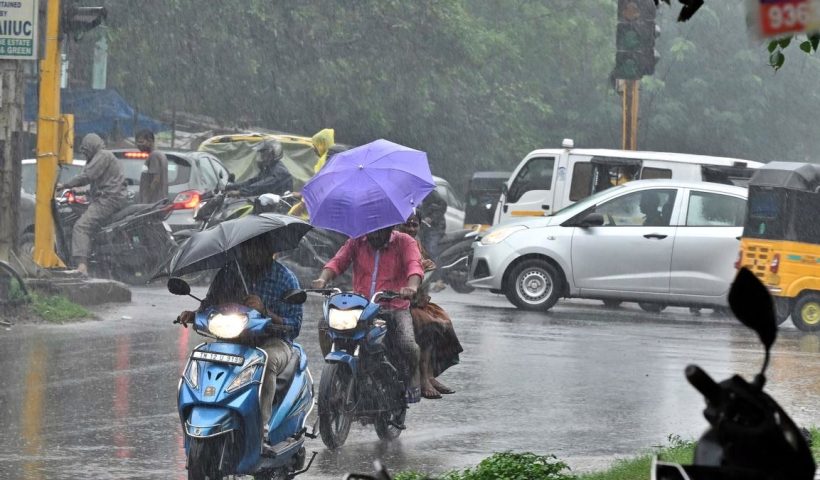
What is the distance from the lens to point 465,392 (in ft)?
36.7

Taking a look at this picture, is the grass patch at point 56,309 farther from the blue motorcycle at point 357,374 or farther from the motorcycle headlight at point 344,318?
the motorcycle headlight at point 344,318

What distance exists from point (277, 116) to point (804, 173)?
18.9 meters

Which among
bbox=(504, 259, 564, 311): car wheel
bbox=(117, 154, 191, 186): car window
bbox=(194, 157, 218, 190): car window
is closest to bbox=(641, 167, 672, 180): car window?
bbox=(504, 259, 564, 311): car wheel

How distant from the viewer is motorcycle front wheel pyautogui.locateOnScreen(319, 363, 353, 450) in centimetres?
848

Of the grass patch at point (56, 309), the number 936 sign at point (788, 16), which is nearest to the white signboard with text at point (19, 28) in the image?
the grass patch at point (56, 309)

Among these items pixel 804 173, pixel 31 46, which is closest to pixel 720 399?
pixel 31 46

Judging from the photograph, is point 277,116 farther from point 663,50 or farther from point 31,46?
point 31,46

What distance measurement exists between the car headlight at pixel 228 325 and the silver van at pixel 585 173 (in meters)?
13.9

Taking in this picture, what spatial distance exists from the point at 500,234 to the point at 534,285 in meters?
0.75

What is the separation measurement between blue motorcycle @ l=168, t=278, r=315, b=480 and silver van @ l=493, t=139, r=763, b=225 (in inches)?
542

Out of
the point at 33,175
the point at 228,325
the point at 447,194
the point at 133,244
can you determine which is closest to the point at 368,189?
the point at 228,325

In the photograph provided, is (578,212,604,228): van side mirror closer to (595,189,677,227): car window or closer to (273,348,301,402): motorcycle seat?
(595,189,677,227): car window

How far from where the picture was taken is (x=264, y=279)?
7395mm

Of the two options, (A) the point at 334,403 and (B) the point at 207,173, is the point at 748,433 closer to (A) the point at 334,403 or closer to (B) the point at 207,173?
(A) the point at 334,403
